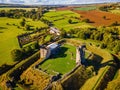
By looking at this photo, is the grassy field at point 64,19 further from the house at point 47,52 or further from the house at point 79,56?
the house at point 79,56

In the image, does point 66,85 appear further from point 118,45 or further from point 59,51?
point 118,45

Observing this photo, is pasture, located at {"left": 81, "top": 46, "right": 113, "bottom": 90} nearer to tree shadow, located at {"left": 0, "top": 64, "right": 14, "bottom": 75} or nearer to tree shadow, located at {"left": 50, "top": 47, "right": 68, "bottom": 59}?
tree shadow, located at {"left": 50, "top": 47, "right": 68, "bottom": 59}

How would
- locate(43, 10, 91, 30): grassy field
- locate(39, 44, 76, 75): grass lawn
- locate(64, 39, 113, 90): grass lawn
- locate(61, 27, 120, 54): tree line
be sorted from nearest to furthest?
locate(64, 39, 113, 90): grass lawn
locate(39, 44, 76, 75): grass lawn
locate(61, 27, 120, 54): tree line
locate(43, 10, 91, 30): grassy field

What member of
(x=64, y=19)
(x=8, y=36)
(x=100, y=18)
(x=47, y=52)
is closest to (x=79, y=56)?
(x=47, y=52)

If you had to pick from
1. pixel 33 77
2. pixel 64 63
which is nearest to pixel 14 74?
pixel 33 77

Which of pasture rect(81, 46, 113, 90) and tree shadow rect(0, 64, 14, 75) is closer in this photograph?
pasture rect(81, 46, 113, 90)

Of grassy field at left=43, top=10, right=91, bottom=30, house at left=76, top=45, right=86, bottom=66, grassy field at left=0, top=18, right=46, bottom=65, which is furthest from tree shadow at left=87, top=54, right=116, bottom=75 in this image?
grassy field at left=43, top=10, right=91, bottom=30

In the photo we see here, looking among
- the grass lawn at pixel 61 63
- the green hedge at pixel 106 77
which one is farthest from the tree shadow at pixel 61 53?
the green hedge at pixel 106 77
